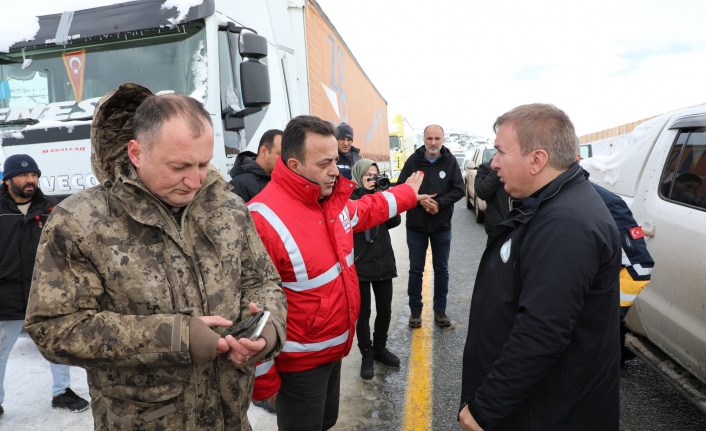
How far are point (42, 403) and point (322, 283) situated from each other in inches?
109

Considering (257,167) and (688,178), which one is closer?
(688,178)

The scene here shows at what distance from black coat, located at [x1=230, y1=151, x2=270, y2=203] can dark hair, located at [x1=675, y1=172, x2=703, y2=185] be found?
298 cm

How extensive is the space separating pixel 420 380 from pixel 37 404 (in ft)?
9.60

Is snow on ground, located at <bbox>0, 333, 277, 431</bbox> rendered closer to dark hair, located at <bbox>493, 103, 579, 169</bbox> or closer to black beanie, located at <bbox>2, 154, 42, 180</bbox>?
black beanie, located at <bbox>2, 154, 42, 180</bbox>

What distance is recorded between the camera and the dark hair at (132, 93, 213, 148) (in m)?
1.44

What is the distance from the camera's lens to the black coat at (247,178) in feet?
11.9

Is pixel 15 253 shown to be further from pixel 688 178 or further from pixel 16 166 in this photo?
pixel 688 178

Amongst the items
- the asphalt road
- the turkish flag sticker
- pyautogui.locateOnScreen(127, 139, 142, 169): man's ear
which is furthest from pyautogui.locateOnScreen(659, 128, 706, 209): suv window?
pyautogui.locateOnScreen(127, 139, 142, 169): man's ear

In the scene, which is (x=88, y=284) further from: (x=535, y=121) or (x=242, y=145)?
(x=242, y=145)

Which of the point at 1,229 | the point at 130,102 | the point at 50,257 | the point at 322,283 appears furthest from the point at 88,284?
the point at 1,229

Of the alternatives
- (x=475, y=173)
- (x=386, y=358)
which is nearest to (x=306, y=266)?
(x=386, y=358)

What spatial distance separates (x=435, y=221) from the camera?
15.3ft

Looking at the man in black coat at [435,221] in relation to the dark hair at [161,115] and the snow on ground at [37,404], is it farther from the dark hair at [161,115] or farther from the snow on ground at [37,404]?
the dark hair at [161,115]

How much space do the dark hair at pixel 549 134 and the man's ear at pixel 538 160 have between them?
12 mm
